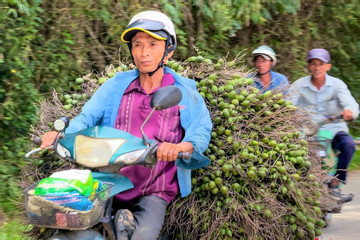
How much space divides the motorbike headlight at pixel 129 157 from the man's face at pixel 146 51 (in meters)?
0.81

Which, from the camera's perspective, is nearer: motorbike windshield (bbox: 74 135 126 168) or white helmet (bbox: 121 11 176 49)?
motorbike windshield (bbox: 74 135 126 168)

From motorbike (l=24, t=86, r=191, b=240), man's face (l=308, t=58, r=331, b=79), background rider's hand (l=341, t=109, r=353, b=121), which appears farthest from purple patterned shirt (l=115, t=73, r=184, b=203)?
man's face (l=308, t=58, r=331, b=79)

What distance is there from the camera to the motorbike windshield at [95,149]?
2938 millimetres

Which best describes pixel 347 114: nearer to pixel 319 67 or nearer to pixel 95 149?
pixel 319 67

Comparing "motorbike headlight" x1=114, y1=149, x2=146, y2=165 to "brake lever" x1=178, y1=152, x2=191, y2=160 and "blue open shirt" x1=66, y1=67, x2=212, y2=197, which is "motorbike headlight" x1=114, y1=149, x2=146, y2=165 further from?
"blue open shirt" x1=66, y1=67, x2=212, y2=197

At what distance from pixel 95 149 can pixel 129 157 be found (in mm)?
209

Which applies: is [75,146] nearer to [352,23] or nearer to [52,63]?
[52,63]

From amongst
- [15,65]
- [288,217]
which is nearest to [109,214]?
[288,217]

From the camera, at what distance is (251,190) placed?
3.73 metres

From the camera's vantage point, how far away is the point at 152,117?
11.6 ft

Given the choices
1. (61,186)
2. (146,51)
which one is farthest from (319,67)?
(61,186)

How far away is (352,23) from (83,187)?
792cm

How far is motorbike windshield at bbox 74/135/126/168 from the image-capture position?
116 inches

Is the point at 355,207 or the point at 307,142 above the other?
the point at 307,142
